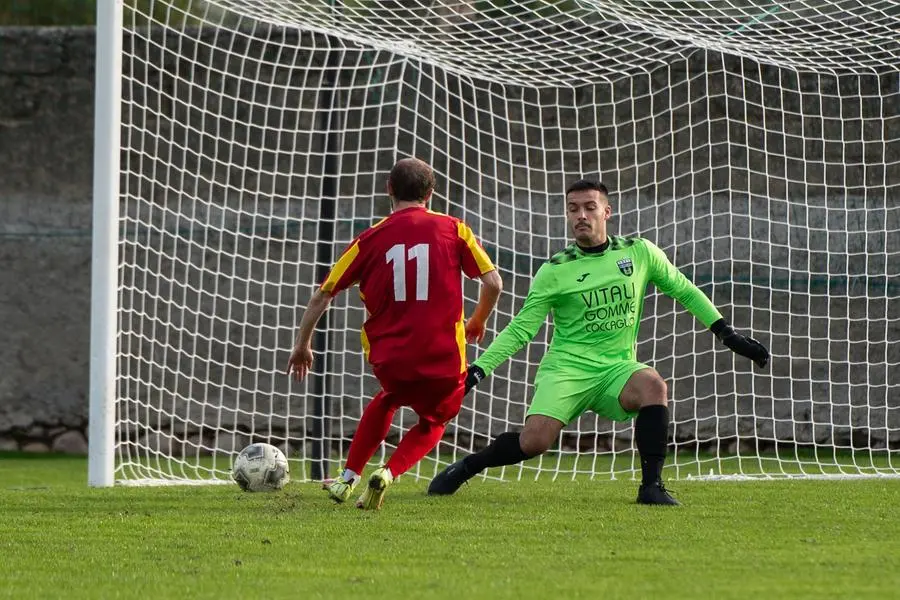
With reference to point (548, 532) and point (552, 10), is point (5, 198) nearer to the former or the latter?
point (552, 10)

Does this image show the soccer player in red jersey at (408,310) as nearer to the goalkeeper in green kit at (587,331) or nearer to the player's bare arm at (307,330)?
the player's bare arm at (307,330)

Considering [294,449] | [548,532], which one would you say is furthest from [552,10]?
[548,532]

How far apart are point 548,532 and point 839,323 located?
195 inches

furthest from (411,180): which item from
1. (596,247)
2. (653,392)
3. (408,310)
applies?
(653,392)

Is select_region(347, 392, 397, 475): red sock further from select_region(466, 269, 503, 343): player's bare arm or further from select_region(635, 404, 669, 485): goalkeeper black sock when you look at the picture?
select_region(635, 404, 669, 485): goalkeeper black sock

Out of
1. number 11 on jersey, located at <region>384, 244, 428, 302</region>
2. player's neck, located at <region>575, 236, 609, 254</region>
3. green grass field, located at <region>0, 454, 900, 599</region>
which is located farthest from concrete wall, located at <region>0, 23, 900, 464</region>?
number 11 on jersey, located at <region>384, 244, 428, 302</region>

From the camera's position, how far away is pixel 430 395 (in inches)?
201

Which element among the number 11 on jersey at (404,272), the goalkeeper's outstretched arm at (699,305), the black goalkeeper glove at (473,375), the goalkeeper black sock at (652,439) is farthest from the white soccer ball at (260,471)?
the goalkeeper's outstretched arm at (699,305)

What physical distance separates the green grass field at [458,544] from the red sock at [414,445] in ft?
0.52

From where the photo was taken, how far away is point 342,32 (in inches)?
282

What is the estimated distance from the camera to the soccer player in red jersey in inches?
197

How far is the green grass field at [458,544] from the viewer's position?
3266mm

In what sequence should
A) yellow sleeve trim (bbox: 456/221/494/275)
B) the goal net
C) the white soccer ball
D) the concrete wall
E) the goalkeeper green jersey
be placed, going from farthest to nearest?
the concrete wall < the goal net < the white soccer ball < the goalkeeper green jersey < yellow sleeve trim (bbox: 456/221/494/275)

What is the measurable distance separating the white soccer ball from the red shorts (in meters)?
0.85
